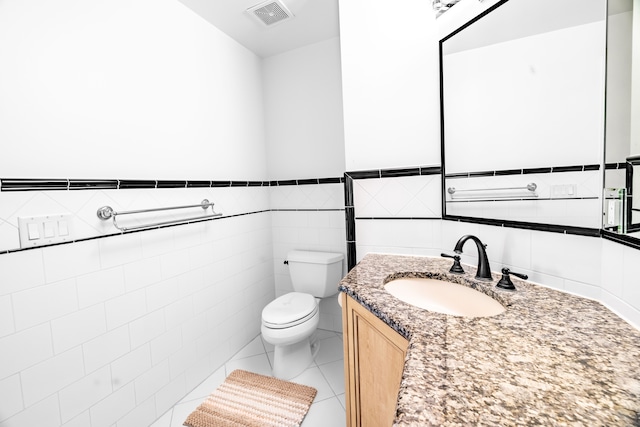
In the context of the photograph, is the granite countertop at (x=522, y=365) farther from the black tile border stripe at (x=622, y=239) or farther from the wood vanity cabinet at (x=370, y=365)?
the black tile border stripe at (x=622, y=239)

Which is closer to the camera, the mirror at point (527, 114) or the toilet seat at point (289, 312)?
the mirror at point (527, 114)

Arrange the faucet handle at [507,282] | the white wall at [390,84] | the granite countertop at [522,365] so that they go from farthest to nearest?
the white wall at [390,84] < the faucet handle at [507,282] < the granite countertop at [522,365]

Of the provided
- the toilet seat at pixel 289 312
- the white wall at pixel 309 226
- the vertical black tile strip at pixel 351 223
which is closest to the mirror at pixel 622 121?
the vertical black tile strip at pixel 351 223

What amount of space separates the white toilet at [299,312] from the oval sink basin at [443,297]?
83 cm

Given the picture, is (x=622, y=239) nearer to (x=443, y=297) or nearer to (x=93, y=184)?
(x=443, y=297)

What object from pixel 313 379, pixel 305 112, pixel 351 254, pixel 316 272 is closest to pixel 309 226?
pixel 316 272

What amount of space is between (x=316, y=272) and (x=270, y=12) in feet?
6.13

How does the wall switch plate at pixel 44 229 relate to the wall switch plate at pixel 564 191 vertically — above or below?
below

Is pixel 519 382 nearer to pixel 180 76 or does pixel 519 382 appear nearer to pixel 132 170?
pixel 132 170

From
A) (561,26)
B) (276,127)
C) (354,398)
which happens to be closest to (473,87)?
(561,26)

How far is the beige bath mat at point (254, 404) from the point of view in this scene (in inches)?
57.9

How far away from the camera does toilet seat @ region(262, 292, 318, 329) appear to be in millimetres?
1699

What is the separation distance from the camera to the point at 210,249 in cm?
190

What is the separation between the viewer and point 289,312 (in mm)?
1767
